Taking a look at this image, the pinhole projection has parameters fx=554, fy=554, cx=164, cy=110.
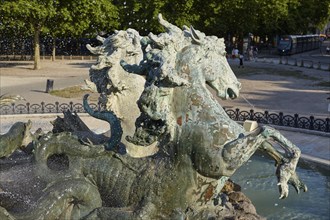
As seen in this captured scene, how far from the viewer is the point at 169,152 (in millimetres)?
5828

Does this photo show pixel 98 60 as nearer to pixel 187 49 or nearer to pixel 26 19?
pixel 187 49

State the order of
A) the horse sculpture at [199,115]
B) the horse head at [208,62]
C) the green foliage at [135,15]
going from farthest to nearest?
the green foliage at [135,15] → the horse head at [208,62] → the horse sculpture at [199,115]

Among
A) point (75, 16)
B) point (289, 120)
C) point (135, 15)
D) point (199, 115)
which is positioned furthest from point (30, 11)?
point (199, 115)

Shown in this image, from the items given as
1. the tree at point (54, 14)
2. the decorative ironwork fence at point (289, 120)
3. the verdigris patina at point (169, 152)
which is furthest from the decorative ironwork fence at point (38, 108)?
the tree at point (54, 14)

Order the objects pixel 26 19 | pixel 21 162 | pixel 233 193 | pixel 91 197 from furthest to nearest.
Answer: pixel 26 19 → pixel 233 193 → pixel 21 162 → pixel 91 197

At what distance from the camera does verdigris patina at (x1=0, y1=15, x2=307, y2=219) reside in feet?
18.2

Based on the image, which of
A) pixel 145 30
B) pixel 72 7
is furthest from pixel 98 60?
pixel 145 30

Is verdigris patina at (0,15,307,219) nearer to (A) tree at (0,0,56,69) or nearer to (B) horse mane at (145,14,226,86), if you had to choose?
(B) horse mane at (145,14,226,86)

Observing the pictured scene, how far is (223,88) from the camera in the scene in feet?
18.9

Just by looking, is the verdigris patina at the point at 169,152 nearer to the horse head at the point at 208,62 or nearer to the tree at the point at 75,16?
the horse head at the point at 208,62

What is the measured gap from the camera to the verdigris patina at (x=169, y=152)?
5.55m

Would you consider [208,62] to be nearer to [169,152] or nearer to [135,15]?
[169,152]

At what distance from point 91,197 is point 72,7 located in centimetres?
2988

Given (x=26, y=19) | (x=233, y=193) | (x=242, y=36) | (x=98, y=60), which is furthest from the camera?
(x=242, y=36)
